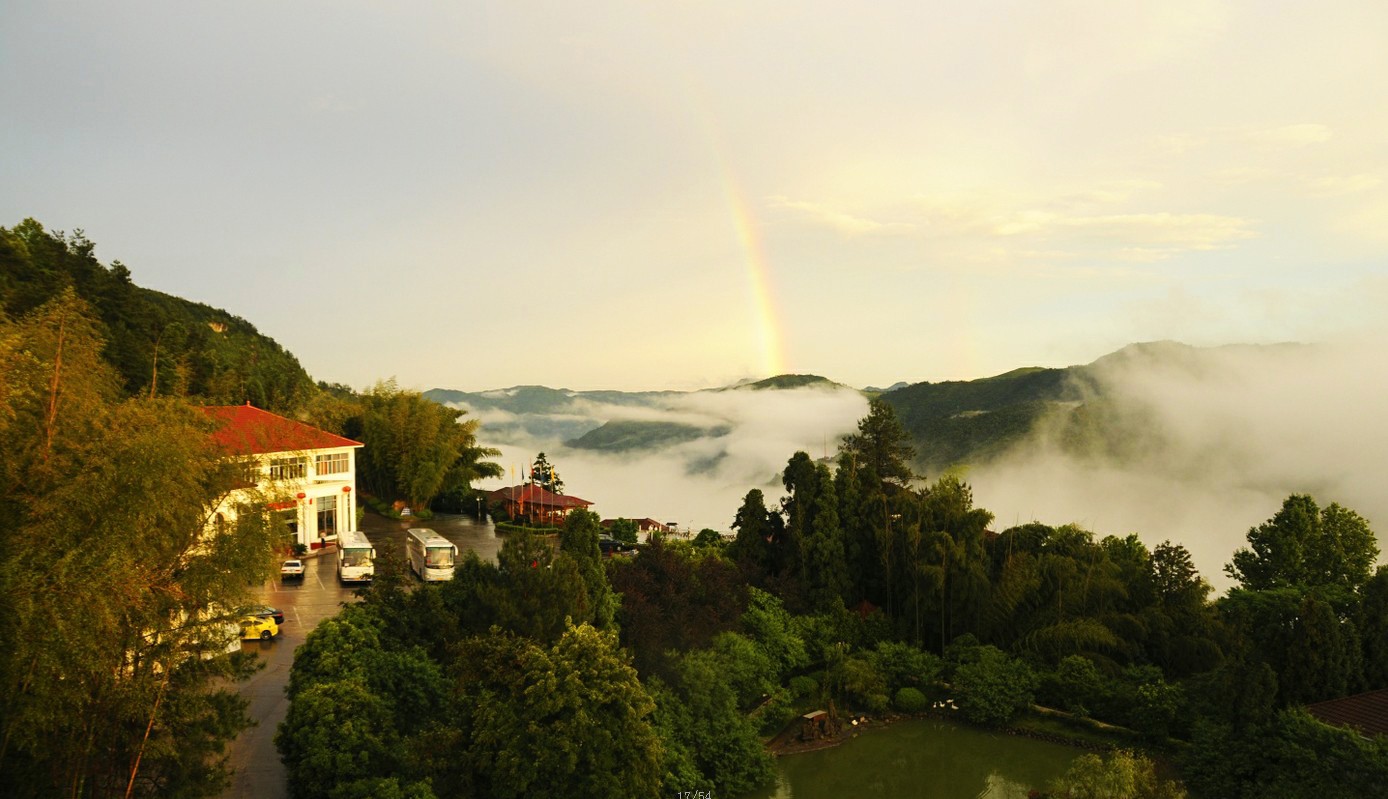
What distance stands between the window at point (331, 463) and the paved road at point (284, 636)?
2388 mm

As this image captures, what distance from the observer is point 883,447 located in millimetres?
30203

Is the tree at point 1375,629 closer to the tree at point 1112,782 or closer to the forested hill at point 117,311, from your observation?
the tree at point 1112,782

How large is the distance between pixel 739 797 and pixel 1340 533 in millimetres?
18542

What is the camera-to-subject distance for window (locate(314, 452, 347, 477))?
26759mm

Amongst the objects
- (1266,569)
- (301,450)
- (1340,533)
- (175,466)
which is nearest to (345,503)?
(301,450)

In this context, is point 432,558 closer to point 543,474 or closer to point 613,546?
point 613,546

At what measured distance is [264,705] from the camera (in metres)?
14.9

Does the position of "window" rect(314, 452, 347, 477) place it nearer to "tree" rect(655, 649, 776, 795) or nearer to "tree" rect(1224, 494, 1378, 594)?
"tree" rect(655, 649, 776, 795)

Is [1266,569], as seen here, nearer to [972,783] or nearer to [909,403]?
[972,783]

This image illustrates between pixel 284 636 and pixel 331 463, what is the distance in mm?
10378

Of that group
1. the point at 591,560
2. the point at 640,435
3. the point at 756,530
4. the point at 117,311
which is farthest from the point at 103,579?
the point at 640,435

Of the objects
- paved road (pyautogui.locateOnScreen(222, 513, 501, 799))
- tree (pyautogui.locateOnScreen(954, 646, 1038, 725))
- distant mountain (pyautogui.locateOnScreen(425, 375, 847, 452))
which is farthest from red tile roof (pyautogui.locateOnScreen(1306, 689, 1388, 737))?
distant mountain (pyautogui.locateOnScreen(425, 375, 847, 452))

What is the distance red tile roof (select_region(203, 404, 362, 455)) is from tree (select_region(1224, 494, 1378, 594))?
25.0 metres

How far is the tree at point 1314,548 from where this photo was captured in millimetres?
22844
